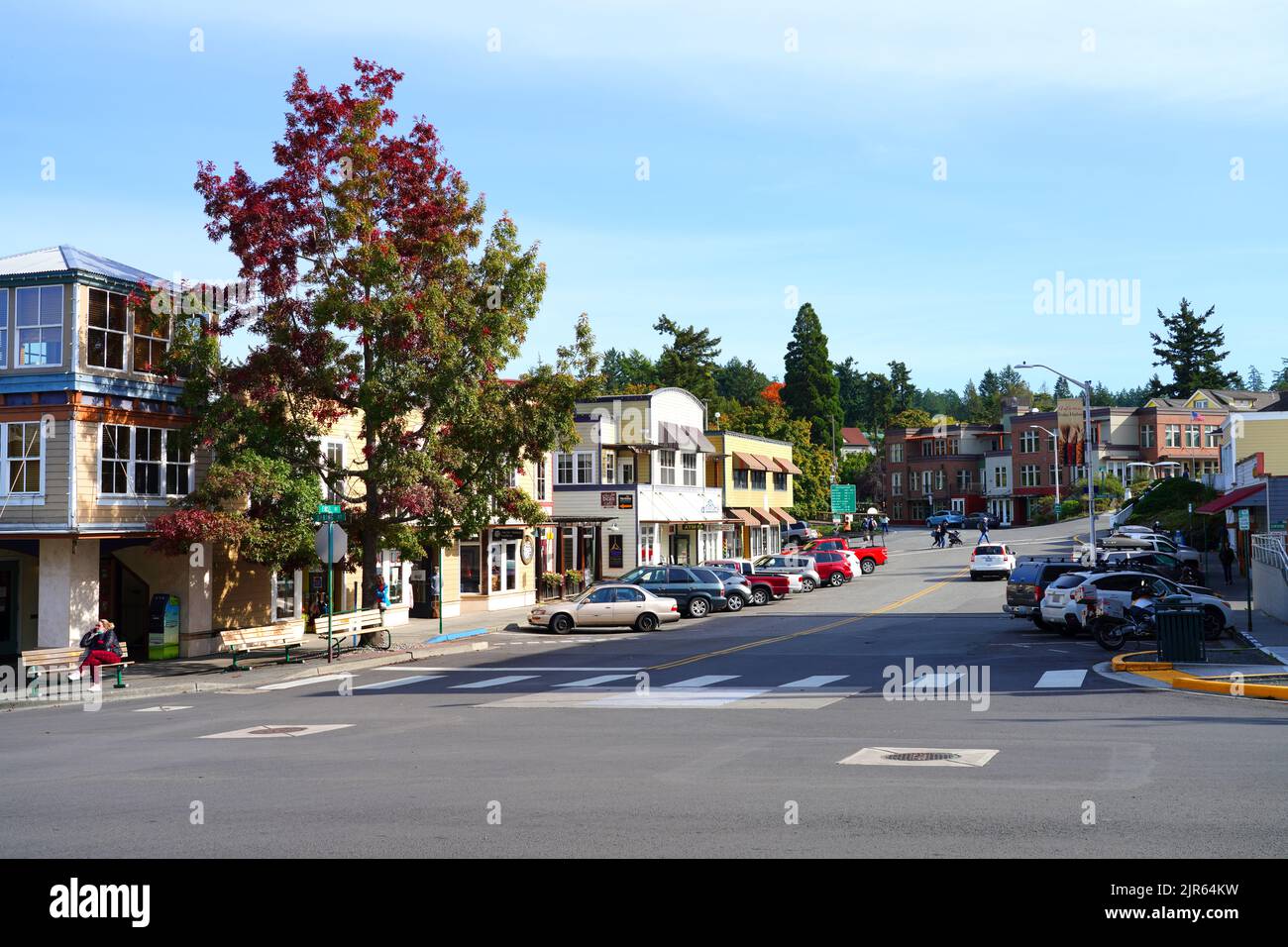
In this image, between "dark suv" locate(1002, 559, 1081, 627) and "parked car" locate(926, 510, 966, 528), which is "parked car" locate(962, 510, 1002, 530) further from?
"dark suv" locate(1002, 559, 1081, 627)

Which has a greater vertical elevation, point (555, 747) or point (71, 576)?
point (71, 576)

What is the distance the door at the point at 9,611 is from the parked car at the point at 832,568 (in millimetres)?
32436

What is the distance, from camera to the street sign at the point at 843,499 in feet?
305

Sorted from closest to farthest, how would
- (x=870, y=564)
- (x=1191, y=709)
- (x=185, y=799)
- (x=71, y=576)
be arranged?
Answer: (x=185, y=799), (x=1191, y=709), (x=71, y=576), (x=870, y=564)

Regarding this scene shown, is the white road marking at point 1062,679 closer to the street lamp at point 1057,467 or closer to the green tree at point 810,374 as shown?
the street lamp at point 1057,467

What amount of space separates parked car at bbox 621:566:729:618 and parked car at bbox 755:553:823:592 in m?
7.50

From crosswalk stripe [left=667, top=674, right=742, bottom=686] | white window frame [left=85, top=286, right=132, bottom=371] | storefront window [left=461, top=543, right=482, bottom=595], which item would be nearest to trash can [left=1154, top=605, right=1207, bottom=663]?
crosswalk stripe [left=667, top=674, right=742, bottom=686]

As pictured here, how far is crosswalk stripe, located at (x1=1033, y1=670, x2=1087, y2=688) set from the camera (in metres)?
19.8

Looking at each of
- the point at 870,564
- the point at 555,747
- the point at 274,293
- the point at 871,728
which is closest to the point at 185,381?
the point at 274,293

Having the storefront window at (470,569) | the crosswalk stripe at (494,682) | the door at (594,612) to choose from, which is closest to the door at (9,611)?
the crosswalk stripe at (494,682)

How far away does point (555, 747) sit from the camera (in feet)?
45.0

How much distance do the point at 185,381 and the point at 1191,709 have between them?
21.5 metres
